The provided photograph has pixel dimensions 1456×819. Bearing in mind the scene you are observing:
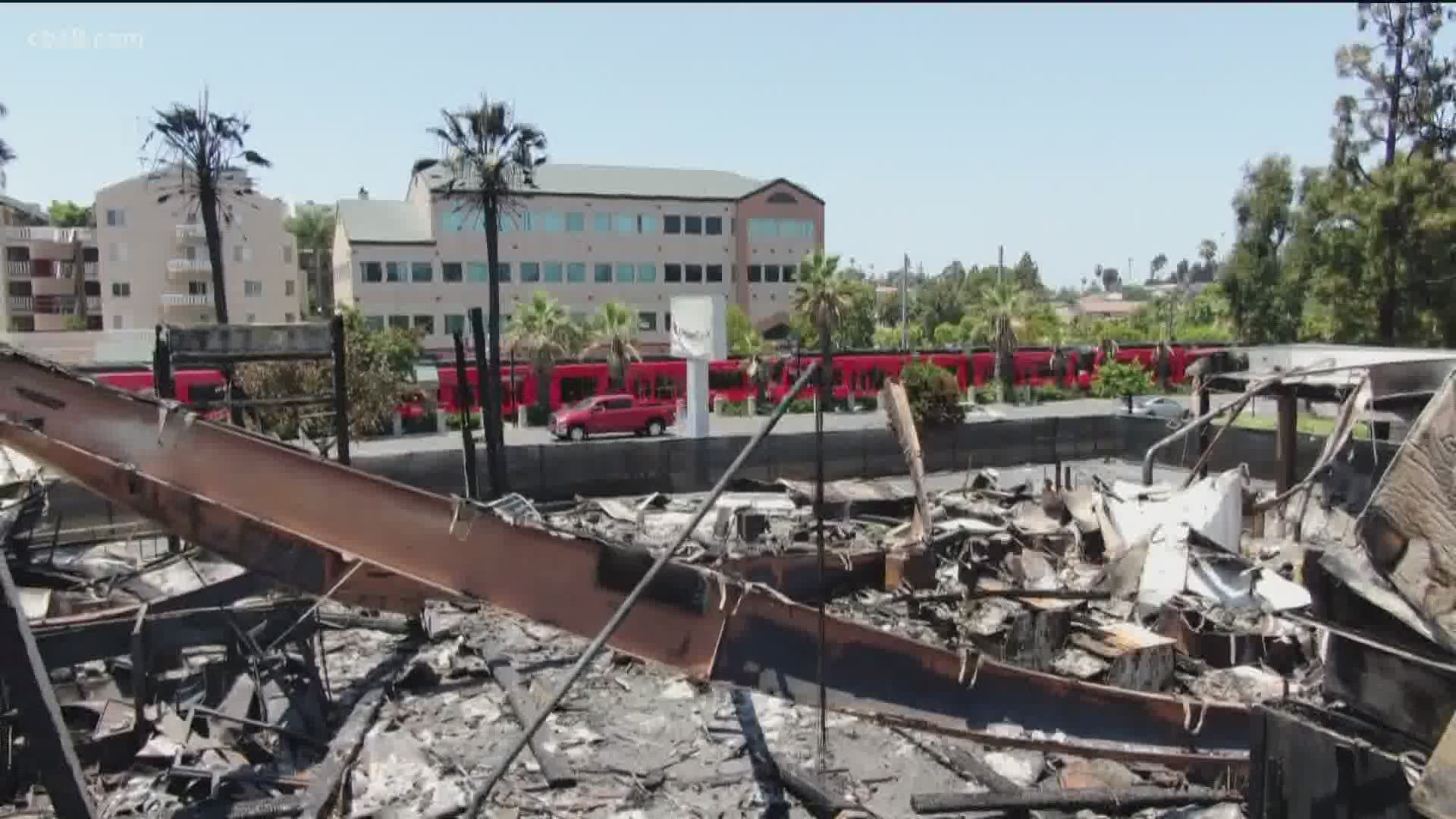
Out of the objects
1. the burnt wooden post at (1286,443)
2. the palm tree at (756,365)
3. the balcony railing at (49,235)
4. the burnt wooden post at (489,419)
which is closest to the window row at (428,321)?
the palm tree at (756,365)

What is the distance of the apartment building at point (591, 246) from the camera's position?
55.6m

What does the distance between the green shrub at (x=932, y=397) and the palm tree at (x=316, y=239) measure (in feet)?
193

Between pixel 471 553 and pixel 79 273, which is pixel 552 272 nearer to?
pixel 79 273

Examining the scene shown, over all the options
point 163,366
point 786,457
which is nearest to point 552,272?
point 786,457

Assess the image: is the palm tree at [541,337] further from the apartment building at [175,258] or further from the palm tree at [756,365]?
the apartment building at [175,258]

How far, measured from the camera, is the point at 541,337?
38812mm

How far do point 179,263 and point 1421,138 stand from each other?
6137 cm

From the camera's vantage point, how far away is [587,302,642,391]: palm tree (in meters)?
40.3

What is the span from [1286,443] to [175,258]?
6025cm

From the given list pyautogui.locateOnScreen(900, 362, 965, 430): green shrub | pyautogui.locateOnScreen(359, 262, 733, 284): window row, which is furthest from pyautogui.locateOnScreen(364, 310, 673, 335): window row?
pyautogui.locateOnScreen(900, 362, 965, 430): green shrub

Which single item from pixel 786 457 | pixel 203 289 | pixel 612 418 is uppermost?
pixel 203 289

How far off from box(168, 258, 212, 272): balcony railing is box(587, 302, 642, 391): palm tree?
1219 inches

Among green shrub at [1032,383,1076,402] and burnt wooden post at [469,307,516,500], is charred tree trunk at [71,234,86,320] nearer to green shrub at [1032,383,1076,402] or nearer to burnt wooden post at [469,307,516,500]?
burnt wooden post at [469,307,516,500]

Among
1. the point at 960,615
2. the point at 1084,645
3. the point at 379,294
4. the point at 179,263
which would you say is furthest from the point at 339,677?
the point at 179,263
